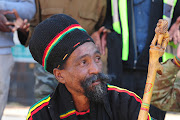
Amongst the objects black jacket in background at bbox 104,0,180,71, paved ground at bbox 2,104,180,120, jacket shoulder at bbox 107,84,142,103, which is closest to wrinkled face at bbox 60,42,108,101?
jacket shoulder at bbox 107,84,142,103

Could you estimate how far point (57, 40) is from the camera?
96.2 inches

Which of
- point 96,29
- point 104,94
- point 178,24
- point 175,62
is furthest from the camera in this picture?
point 96,29

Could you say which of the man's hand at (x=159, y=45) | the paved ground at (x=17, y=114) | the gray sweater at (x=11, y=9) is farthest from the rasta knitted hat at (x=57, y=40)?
the paved ground at (x=17, y=114)

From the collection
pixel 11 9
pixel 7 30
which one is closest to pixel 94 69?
pixel 7 30

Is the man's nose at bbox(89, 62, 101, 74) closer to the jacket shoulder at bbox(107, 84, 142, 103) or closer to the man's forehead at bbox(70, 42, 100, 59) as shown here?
the man's forehead at bbox(70, 42, 100, 59)

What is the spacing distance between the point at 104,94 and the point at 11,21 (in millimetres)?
1727

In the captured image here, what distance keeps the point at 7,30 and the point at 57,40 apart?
3.91 feet

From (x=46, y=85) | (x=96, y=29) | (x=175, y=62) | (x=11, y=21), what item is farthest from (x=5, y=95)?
(x=175, y=62)

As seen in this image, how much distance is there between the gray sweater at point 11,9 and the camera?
3506mm

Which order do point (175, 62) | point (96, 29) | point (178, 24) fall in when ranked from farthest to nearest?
point (96, 29) → point (178, 24) → point (175, 62)

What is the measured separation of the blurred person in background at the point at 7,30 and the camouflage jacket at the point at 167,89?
1.65 meters

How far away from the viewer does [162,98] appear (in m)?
2.76

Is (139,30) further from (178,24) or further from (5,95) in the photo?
(5,95)

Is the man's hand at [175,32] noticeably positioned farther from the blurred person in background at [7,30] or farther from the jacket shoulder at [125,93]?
the blurred person in background at [7,30]
